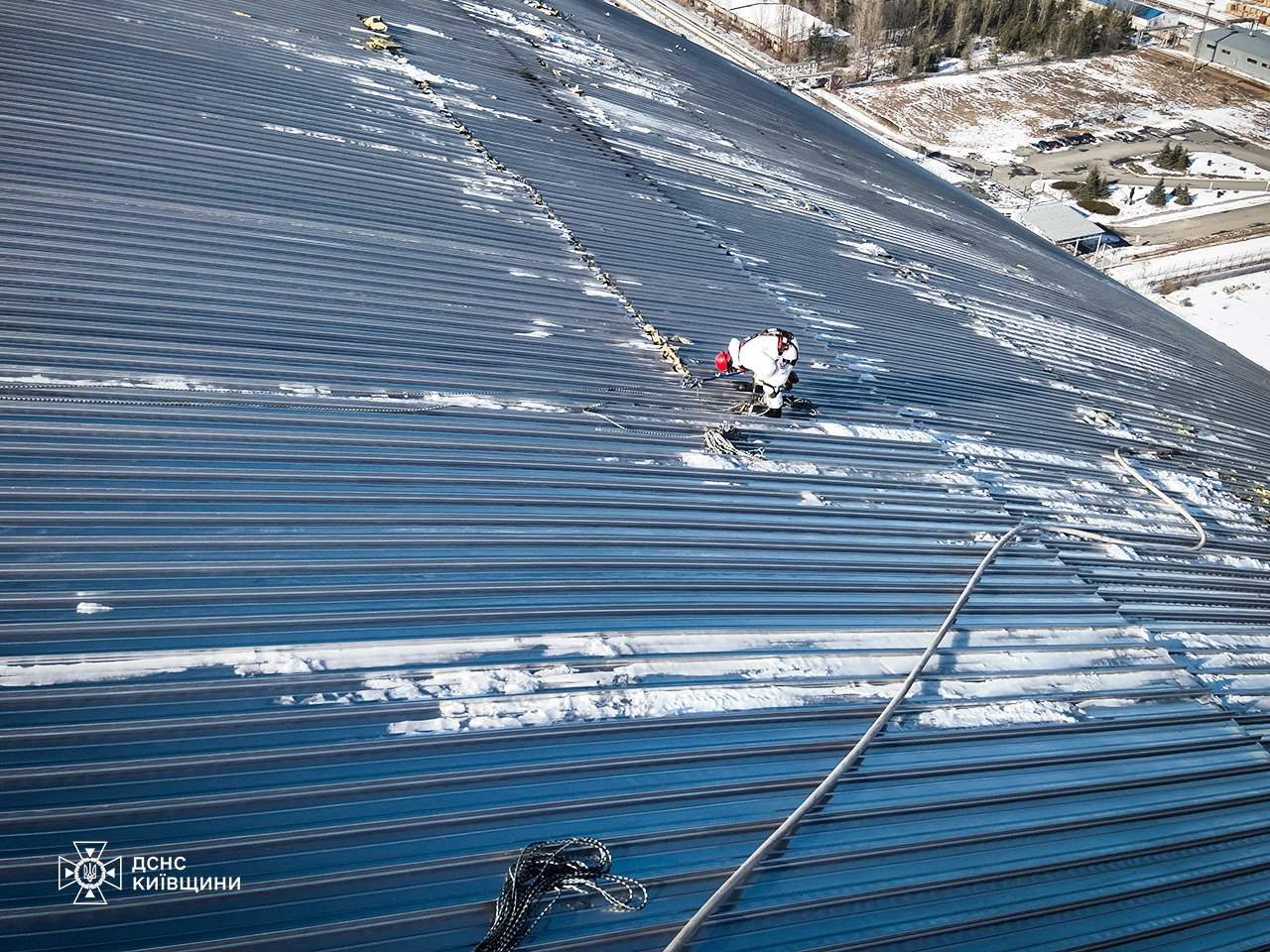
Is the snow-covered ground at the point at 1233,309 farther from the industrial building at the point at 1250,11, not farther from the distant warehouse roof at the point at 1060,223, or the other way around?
the industrial building at the point at 1250,11

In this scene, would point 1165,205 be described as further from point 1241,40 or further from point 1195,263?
point 1241,40

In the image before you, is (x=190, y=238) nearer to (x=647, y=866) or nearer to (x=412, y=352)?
(x=412, y=352)

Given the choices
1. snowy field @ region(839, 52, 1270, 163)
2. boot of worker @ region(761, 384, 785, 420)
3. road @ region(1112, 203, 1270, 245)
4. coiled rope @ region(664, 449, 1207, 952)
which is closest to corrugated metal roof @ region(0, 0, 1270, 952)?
coiled rope @ region(664, 449, 1207, 952)

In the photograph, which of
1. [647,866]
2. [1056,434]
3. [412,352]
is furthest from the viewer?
[1056,434]

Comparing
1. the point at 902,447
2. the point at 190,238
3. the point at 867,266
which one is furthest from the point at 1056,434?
the point at 190,238

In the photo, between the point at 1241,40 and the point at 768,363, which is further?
the point at 1241,40

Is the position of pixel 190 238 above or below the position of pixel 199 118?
below

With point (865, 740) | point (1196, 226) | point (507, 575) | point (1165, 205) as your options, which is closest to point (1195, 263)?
point (1196, 226)
